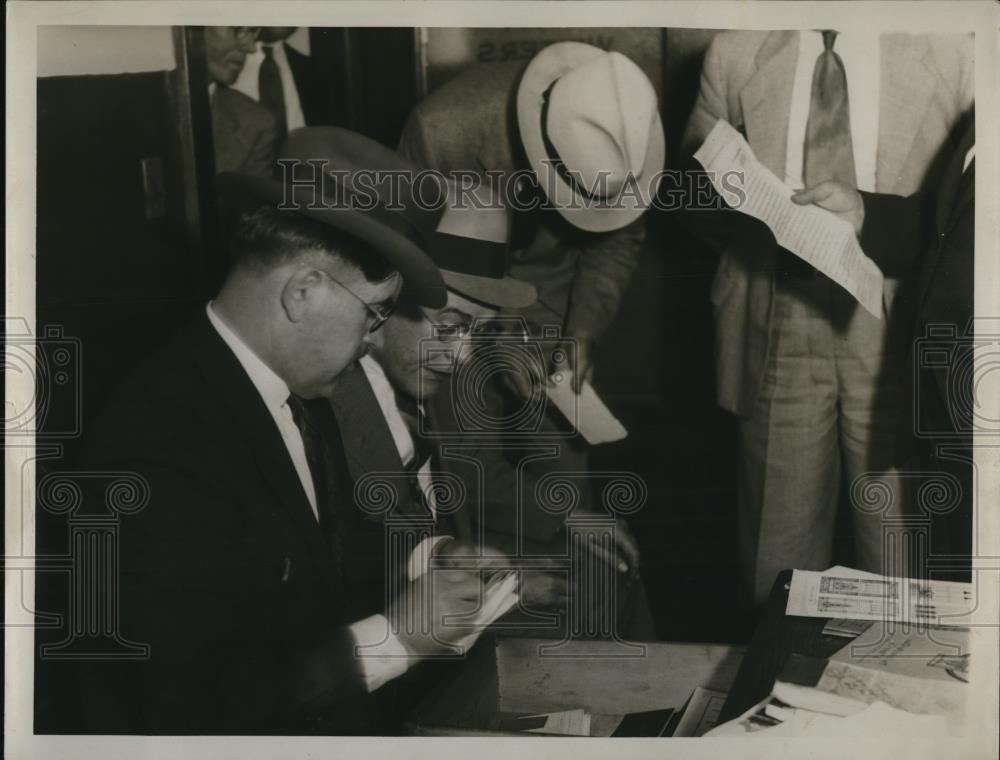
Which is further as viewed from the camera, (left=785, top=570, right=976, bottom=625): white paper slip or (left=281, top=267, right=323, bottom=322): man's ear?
(left=785, top=570, right=976, bottom=625): white paper slip

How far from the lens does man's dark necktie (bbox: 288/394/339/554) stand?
8.60 ft

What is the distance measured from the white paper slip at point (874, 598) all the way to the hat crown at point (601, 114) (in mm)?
1075

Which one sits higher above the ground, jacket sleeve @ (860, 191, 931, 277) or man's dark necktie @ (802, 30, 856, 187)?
man's dark necktie @ (802, 30, 856, 187)

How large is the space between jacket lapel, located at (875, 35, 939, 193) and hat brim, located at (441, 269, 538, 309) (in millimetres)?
896

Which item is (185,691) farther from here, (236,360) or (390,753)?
(236,360)

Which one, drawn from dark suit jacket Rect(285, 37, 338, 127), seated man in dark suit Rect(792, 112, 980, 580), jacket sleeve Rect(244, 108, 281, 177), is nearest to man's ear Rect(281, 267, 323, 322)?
jacket sleeve Rect(244, 108, 281, 177)

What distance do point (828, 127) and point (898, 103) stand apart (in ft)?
0.59

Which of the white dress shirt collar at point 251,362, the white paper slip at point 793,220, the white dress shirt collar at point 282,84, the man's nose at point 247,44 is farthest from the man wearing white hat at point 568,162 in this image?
the white dress shirt collar at point 251,362

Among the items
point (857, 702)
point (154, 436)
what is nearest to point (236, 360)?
point (154, 436)

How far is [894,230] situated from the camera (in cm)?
268

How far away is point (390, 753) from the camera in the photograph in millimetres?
2660

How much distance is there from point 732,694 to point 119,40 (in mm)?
2166

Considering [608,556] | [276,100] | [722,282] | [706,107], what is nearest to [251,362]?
[276,100]

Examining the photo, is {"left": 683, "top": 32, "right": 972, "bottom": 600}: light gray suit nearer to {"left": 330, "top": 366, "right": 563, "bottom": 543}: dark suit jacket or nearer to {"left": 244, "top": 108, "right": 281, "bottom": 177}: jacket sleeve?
{"left": 330, "top": 366, "right": 563, "bottom": 543}: dark suit jacket
